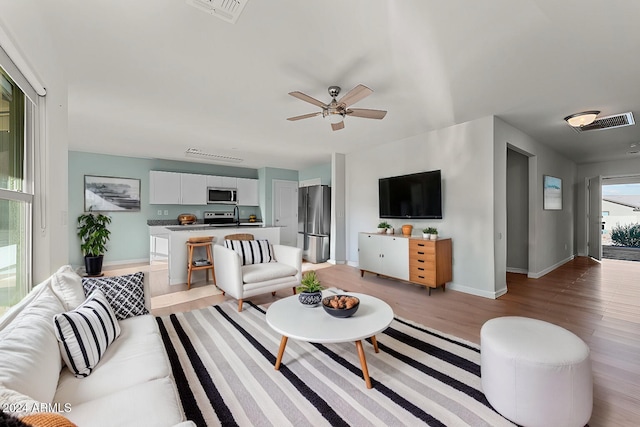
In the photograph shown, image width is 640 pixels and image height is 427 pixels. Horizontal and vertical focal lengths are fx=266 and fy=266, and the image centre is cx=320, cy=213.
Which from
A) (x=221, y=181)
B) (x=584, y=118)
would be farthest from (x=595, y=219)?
(x=221, y=181)

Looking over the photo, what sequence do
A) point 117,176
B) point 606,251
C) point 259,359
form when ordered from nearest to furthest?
point 259,359
point 117,176
point 606,251

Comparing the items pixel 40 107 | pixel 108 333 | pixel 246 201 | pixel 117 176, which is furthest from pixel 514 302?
pixel 117 176

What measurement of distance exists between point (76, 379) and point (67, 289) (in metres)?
0.69

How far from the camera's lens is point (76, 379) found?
4.09 feet

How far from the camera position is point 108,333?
59.7 inches

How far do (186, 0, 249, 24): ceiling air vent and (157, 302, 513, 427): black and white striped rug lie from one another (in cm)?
234

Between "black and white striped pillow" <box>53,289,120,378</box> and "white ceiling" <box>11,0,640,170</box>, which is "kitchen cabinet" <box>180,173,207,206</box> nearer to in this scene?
"white ceiling" <box>11,0,640,170</box>

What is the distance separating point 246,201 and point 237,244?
3783mm

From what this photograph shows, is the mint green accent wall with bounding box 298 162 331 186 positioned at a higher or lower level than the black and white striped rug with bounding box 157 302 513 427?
higher

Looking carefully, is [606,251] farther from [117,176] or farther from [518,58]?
[117,176]

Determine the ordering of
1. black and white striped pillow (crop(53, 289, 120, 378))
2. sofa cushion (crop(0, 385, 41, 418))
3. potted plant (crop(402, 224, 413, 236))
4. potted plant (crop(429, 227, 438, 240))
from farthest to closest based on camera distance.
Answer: potted plant (crop(402, 224, 413, 236)) → potted plant (crop(429, 227, 438, 240)) → black and white striped pillow (crop(53, 289, 120, 378)) → sofa cushion (crop(0, 385, 41, 418))

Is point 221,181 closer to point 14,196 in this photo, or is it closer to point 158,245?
point 158,245

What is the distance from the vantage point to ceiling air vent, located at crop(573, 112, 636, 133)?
3.27 meters

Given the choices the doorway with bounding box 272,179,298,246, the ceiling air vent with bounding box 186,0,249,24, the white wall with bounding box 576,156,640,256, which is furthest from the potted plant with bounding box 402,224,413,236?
the white wall with bounding box 576,156,640,256
